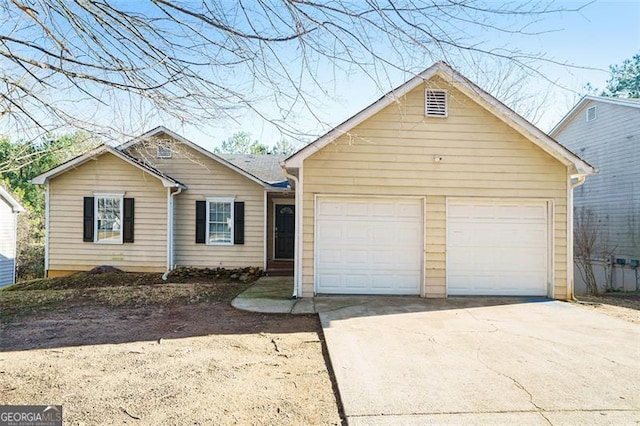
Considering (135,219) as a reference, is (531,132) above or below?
above

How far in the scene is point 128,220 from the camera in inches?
459

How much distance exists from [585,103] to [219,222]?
49.3ft

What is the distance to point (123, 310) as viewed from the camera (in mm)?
7156

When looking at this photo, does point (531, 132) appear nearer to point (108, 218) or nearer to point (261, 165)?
point (261, 165)

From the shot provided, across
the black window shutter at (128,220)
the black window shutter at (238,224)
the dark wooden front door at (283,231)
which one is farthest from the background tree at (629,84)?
the black window shutter at (128,220)

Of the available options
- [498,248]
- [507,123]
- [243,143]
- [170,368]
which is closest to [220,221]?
[243,143]

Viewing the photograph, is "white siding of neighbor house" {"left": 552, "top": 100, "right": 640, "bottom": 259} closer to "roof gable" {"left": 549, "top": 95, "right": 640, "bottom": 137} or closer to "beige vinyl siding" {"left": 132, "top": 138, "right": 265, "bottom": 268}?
"roof gable" {"left": 549, "top": 95, "right": 640, "bottom": 137}

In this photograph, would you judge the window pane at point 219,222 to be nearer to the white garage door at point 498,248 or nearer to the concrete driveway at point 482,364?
the concrete driveway at point 482,364

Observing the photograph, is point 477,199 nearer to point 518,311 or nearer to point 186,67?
point 518,311

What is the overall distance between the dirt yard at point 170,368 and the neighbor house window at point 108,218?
536 centimetres

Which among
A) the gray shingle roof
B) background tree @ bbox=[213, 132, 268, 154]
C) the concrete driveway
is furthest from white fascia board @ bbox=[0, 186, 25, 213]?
the concrete driveway

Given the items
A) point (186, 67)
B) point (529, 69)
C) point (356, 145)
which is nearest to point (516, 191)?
point (356, 145)

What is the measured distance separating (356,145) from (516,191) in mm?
3542

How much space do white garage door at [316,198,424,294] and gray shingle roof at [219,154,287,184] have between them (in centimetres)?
628
